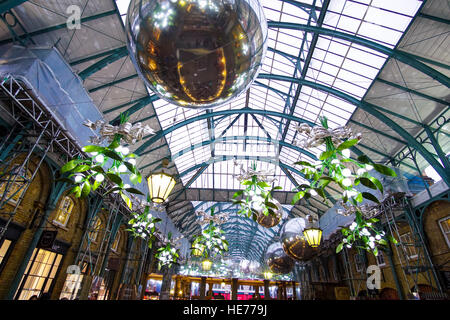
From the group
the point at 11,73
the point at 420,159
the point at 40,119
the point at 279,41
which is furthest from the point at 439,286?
the point at 11,73

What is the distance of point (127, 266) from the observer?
1474 centimetres

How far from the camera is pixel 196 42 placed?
110cm

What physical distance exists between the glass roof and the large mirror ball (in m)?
0.93

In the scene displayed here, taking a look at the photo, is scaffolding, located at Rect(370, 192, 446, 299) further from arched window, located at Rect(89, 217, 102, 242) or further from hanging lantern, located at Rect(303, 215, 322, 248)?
arched window, located at Rect(89, 217, 102, 242)

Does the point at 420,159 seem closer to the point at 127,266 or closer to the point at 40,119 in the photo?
the point at 40,119

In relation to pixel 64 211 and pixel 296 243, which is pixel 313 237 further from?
pixel 64 211

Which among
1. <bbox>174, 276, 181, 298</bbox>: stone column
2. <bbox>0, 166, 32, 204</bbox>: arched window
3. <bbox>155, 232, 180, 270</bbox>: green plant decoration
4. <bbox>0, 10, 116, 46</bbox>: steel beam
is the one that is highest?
<bbox>0, 10, 116, 46</bbox>: steel beam

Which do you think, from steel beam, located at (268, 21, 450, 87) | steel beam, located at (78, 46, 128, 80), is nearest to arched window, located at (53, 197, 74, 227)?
steel beam, located at (78, 46, 128, 80)

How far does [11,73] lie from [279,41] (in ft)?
32.1

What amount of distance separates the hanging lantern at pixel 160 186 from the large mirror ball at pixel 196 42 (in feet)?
9.42

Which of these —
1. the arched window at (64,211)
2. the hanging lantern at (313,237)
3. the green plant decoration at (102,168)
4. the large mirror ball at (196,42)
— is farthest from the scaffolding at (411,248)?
the arched window at (64,211)

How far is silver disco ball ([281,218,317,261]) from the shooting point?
6.47 meters
